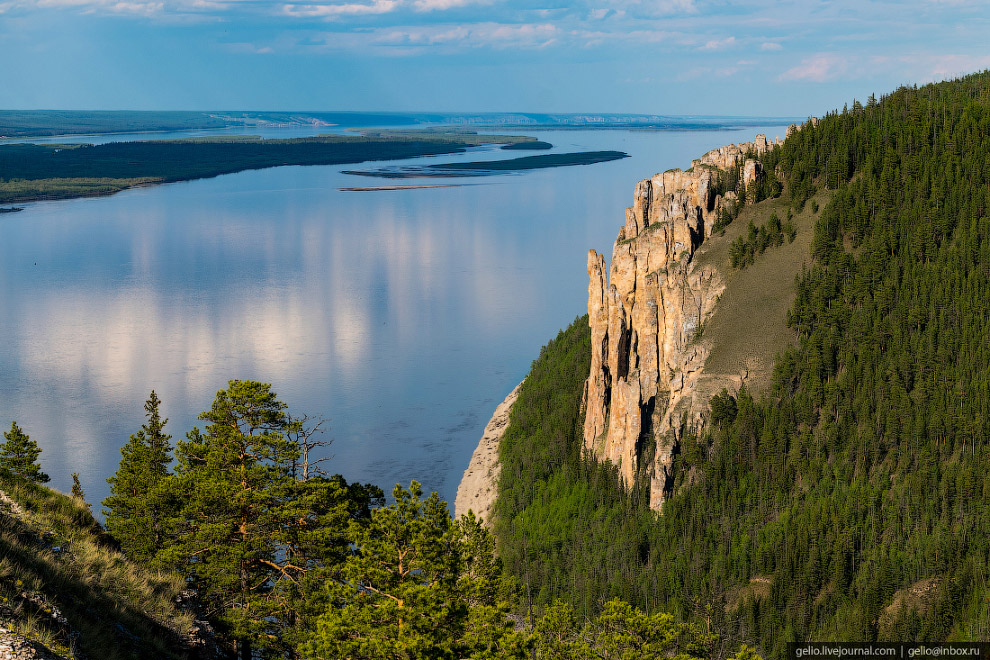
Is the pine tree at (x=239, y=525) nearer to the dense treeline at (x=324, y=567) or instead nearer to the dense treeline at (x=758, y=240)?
the dense treeline at (x=324, y=567)

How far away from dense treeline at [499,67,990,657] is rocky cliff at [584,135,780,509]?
2.91 meters

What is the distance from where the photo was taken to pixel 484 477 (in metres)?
91.1

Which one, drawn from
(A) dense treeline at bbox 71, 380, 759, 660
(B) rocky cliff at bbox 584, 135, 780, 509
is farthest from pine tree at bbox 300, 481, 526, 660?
(B) rocky cliff at bbox 584, 135, 780, 509

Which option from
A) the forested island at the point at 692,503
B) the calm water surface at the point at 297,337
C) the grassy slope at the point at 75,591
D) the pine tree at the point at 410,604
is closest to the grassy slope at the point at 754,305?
the forested island at the point at 692,503

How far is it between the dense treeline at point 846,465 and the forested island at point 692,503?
21 cm

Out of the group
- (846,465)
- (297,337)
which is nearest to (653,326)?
(846,465)

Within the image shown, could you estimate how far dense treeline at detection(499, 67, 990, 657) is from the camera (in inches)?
2574

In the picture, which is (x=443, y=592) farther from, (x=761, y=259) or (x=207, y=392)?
(x=207, y=392)

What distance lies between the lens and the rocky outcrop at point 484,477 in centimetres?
8700

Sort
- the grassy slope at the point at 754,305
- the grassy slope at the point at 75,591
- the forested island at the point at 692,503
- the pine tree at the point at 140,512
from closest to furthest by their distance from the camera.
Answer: the grassy slope at the point at 75,591
the forested island at the point at 692,503
the pine tree at the point at 140,512
the grassy slope at the point at 754,305

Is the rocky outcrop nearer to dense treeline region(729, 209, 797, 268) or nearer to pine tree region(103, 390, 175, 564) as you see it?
dense treeline region(729, 209, 797, 268)

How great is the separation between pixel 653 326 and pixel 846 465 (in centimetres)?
2195

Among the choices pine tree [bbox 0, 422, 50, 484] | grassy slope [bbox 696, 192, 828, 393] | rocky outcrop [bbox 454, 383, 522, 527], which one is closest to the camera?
pine tree [bbox 0, 422, 50, 484]

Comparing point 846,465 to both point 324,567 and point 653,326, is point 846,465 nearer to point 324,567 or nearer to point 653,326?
point 653,326
